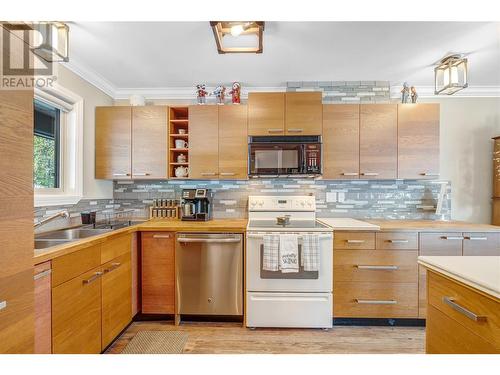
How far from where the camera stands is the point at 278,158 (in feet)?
8.34

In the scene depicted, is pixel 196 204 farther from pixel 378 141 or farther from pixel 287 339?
pixel 378 141

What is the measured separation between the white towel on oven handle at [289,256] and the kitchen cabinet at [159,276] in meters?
1.00

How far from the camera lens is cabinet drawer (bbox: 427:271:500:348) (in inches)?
32.6

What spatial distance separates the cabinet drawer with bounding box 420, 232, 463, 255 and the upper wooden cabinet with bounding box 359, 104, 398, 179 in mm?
667

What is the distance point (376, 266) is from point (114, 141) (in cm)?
287

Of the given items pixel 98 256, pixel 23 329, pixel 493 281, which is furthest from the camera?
pixel 98 256

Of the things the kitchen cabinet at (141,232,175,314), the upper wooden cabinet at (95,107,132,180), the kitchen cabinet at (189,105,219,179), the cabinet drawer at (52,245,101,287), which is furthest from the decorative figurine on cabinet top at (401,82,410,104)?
the cabinet drawer at (52,245,101,287)

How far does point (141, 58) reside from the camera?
2.26 meters

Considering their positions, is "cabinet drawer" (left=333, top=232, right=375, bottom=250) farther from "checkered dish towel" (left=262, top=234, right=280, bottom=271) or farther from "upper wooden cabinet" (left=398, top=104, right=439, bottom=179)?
"upper wooden cabinet" (left=398, top=104, right=439, bottom=179)

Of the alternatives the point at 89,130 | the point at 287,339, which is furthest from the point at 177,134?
the point at 287,339

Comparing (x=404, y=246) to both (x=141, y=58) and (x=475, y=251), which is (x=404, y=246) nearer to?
(x=475, y=251)
